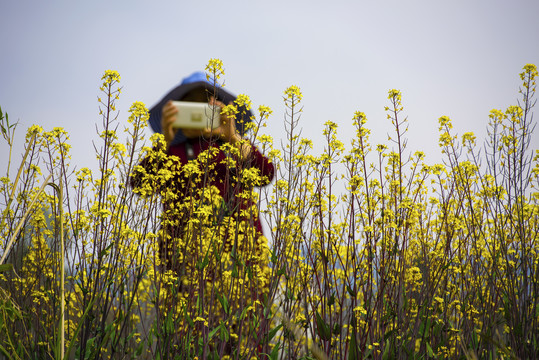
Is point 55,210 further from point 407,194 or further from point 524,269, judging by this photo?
point 524,269

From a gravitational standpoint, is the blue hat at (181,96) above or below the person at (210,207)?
above

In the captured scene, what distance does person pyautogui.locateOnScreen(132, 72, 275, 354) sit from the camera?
7.22ft

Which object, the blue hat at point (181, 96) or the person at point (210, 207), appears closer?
the person at point (210, 207)

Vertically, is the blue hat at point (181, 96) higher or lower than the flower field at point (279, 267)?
higher

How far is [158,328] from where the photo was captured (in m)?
2.16

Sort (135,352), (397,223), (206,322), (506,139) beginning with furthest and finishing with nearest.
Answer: (506,139)
(135,352)
(397,223)
(206,322)

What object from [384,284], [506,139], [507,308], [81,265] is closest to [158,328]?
[81,265]

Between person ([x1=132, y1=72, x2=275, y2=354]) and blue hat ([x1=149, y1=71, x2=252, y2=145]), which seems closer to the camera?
person ([x1=132, y1=72, x2=275, y2=354])

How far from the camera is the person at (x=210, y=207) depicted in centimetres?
220

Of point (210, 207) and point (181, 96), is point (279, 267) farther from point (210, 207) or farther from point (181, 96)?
point (181, 96)

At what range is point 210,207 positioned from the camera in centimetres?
227

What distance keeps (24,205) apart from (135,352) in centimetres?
108

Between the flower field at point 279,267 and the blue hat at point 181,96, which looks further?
the blue hat at point 181,96

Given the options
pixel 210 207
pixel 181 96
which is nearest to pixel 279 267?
pixel 210 207
